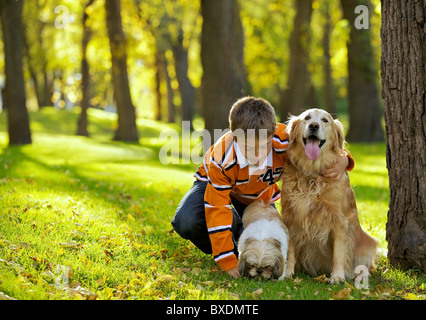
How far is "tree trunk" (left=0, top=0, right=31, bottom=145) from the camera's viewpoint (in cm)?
1562

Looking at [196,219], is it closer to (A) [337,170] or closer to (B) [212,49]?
(A) [337,170]

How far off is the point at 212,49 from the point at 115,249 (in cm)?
701

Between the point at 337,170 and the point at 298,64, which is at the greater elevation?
the point at 298,64

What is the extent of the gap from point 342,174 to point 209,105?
23.1 ft

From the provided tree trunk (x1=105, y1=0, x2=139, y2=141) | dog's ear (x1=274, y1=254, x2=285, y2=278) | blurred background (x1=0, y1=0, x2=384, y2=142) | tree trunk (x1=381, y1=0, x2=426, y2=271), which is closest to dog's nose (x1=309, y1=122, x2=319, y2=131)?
tree trunk (x1=381, y1=0, x2=426, y2=271)

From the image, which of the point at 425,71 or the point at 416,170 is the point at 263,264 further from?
the point at 425,71

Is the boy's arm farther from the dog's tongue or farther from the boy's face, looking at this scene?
the dog's tongue

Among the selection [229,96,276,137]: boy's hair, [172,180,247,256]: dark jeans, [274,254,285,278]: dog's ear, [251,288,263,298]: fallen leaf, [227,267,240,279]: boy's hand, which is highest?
[229,96,276,137]: boy's hair

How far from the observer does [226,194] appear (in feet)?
15.0

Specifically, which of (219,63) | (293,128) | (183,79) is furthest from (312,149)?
(183,79)

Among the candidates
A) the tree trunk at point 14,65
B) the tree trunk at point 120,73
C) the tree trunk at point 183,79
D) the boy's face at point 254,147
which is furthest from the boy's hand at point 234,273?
the tree trunk at point 183,79

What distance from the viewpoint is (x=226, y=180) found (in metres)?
4.56

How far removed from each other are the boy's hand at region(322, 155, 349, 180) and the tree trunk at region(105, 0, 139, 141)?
15765 millimetres

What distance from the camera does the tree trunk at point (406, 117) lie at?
14.4ft
